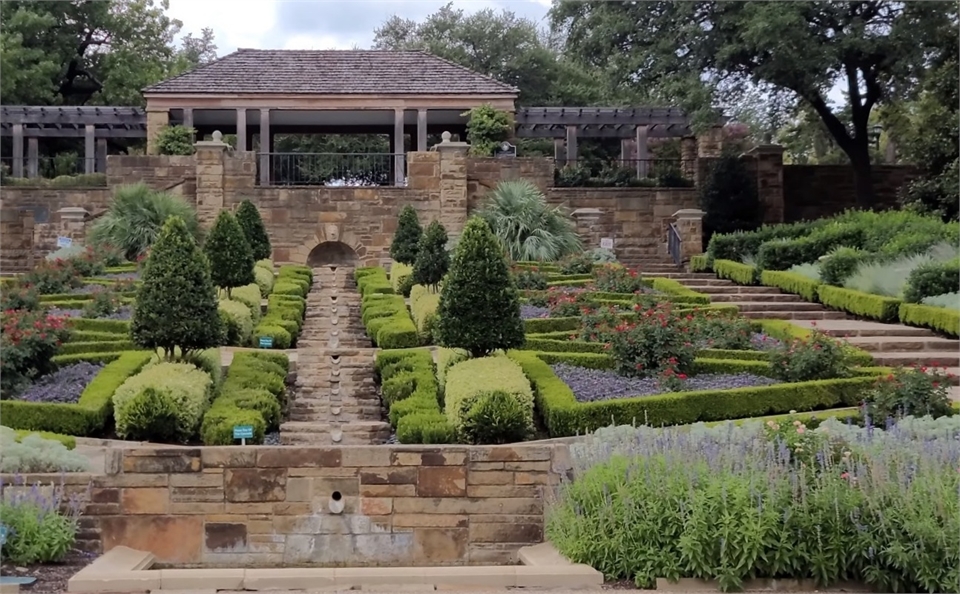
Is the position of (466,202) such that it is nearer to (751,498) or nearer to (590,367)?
(590,367)

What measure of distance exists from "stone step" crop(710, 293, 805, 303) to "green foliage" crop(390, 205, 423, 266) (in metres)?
5.66

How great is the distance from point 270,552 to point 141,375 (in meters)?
3.03

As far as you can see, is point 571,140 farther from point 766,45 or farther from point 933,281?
point 933,281

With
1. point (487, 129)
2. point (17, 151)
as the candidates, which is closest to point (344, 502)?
point (487, 129)

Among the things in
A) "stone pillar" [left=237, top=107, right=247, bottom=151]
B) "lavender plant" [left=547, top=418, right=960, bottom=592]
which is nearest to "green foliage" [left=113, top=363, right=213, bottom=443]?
"lavender plant" [left=547, top=418, right=960, bottom=592]

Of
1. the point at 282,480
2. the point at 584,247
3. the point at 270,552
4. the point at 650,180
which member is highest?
the point at 650,180

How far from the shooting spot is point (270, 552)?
8.17 meters

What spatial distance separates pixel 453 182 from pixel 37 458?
1713 centimetres

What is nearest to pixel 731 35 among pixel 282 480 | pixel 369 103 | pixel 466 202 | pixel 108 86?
pixel 466 202

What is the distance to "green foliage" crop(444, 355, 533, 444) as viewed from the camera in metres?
9.72

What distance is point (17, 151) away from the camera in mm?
31156

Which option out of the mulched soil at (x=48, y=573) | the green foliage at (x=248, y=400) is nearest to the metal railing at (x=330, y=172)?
the green foliage at (x=248, y=400)

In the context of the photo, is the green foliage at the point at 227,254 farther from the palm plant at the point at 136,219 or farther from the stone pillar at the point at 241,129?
the stone pillar at the point at 241,129

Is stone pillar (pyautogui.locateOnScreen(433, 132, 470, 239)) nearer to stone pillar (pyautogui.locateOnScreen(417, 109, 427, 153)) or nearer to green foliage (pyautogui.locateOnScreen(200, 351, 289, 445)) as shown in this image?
stone pillar (pyautogui.locateOnScreen(417, 109, 427, 153))
